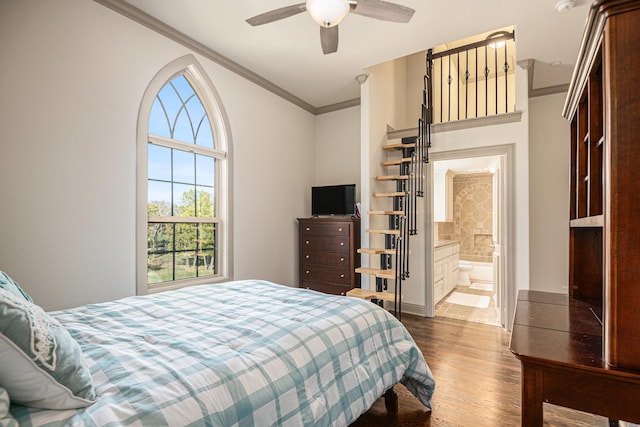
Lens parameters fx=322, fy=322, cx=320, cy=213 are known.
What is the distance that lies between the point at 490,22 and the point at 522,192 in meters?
1.80

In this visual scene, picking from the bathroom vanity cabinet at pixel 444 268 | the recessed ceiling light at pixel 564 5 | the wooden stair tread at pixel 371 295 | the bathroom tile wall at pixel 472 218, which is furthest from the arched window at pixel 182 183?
the bathroom tile wall at pixel 472 218

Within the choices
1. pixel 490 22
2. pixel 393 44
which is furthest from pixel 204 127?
pixel 490 22

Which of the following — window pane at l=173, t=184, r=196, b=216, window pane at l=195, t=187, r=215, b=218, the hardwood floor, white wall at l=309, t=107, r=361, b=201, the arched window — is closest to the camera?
the hardwood floor

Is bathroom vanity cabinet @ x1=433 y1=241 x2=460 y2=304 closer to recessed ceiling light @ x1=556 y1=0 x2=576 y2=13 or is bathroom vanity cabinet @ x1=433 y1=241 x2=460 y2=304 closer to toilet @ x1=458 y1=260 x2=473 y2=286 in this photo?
toilet @ x1=458 y1=260 x2=473 y2=286

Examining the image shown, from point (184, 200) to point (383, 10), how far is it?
2.47 m

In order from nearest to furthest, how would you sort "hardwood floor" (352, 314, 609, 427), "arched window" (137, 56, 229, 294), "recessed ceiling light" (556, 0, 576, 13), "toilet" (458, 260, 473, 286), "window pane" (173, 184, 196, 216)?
"hardwood floor" (352, 314, 609, 427) → "recessed ceiling light" (556, 0, 576, 13) → "arched window" (137, 56, 229, 294) → "window pane" (173, 184, 196, 216) → "toilet" (458, 260, 473, 286)

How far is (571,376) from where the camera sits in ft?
3.30

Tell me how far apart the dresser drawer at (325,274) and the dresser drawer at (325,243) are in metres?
0.24

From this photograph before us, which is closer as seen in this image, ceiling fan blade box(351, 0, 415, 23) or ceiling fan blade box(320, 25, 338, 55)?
ceiling fan blade box(351, 0, 415, 23)

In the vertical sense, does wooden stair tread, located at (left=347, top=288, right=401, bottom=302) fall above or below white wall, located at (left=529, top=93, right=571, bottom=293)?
below

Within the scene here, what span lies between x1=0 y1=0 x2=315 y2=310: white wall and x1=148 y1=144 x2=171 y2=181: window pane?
0.85ft

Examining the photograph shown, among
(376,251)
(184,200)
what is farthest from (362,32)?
(184,200)

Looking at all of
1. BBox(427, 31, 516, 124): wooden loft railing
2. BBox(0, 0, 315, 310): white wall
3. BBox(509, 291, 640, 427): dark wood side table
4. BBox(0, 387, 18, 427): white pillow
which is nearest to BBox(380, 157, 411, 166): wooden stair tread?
BBox(427, 31, 516, 124): wooden loft railing

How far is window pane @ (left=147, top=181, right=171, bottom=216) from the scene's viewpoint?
298 centimetres
